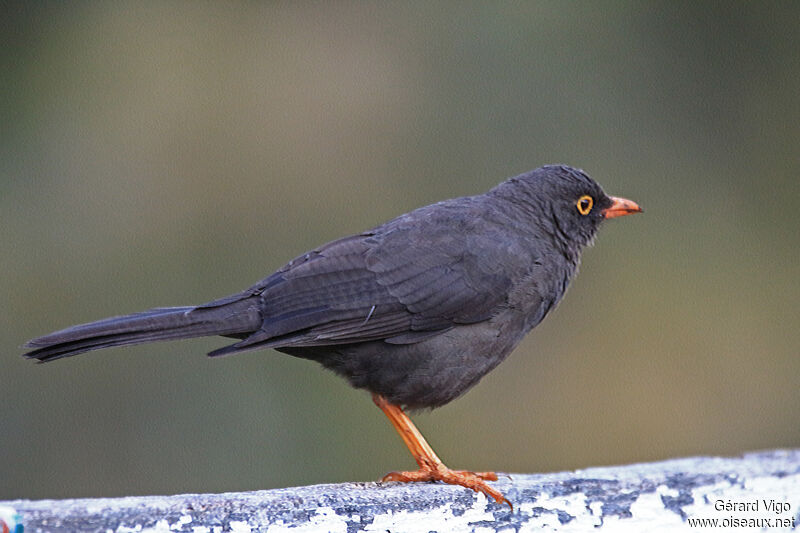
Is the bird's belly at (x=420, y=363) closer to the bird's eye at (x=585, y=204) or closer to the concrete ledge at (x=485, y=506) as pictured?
the concrete ledge at (x=485, y=506)

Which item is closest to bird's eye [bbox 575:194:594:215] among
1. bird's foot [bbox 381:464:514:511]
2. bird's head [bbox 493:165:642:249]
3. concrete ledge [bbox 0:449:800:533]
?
bird's head [bbox 493:165:642:249]

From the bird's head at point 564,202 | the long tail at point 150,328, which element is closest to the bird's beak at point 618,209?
the bird's head at point 564,202

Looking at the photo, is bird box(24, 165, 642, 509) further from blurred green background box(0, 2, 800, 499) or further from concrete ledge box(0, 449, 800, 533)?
blurred green background box(0, 2, 800, 499)

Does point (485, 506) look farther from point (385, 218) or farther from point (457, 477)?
Result: point (385, 218)

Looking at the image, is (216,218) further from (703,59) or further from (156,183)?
(703,59)

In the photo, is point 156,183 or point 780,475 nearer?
point 780,475

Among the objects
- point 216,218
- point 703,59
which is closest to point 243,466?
point 216,218

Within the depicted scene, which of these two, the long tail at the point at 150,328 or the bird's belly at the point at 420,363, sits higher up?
the long tail at the point at 150,328
